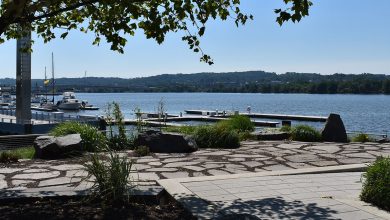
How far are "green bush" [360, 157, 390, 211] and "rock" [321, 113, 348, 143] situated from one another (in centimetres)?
760

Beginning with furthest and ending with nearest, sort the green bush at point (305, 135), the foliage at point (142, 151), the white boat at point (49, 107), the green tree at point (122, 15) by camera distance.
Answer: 1. the white boat at point (49, 107)
2. the green bush at point (305, 135)
3. the foliage at point (142, 151)
4. the green tree at point (122, 15)

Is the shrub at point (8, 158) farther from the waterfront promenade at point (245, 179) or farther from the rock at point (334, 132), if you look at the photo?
the rock at point (334, 132)

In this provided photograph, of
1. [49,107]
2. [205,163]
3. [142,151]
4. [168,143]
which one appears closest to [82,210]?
[205,163]

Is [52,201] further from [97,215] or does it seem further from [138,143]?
[138,143]

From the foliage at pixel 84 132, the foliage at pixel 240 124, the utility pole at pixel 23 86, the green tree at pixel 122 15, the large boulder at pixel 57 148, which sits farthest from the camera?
the utility pole at pixel 23 86

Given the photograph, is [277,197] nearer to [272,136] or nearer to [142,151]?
[142,151]

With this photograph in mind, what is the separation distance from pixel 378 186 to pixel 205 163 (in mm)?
3871

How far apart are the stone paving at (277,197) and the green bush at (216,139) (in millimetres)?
3963

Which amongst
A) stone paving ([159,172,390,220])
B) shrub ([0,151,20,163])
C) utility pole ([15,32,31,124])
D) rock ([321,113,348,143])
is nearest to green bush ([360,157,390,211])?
stone paving ([159,172,390,220])

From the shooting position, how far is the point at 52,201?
5.60 meters

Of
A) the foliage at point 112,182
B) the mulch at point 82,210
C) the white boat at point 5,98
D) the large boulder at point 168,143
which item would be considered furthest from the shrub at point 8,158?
the white boat at point 5,98

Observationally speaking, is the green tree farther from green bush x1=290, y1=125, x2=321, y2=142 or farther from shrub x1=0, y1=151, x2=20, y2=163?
green bush x1=290, y1=125, x2=321, y2=142

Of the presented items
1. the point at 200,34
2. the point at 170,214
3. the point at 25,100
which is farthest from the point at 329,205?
the point at 25,100

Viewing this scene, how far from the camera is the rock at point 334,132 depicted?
527 inches
